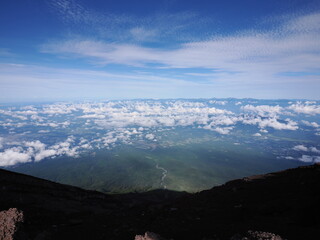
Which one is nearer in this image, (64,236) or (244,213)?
(64,236)

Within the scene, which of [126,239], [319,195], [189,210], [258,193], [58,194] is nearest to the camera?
[126,239]

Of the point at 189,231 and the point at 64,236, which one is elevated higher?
the point at 189,231

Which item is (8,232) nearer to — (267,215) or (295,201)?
(267,215)

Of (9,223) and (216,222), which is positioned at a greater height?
(9,223)

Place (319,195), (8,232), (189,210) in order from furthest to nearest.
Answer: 1. (189,210)
2. (319,195)
3. (8,232)

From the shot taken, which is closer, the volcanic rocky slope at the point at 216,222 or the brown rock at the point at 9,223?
the brown rock at the point at 9,223

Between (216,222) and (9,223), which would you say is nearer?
(9,223)

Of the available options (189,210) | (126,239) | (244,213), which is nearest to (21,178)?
(126,239)

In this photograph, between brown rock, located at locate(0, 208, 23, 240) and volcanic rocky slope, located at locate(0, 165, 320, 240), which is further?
→ volcanic rocky slope, located at locate(0, 165, 320, 240)
